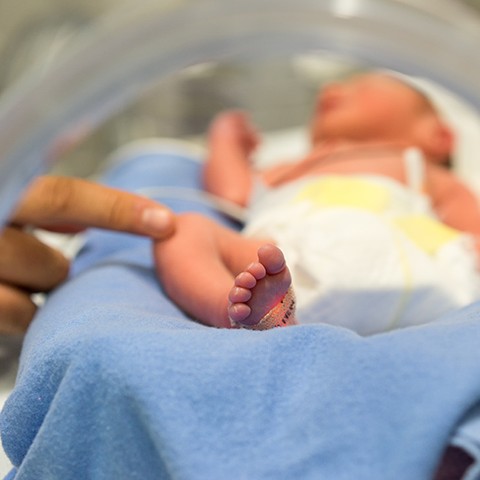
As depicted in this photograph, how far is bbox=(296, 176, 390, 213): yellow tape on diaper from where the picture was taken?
0.93 metres

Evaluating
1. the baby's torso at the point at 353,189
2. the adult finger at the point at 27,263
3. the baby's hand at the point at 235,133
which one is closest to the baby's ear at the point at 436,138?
the baby's torso at the point at 353,189

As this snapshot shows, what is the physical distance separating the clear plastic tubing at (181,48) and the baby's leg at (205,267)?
0.16m

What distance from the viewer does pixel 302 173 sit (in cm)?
110

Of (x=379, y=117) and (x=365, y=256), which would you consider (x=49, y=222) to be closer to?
(x=365, y=256)

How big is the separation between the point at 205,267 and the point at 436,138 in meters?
0.70

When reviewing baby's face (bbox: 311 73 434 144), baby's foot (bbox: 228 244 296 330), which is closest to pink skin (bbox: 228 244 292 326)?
baby's foot (bbox: 228 244 296 330)

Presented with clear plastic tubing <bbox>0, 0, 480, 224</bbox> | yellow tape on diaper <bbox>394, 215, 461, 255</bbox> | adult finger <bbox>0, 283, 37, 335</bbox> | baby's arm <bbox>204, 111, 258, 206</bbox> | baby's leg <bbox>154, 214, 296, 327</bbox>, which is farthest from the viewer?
baby's arm <bbox>204, 111, 258, 206</bbox>

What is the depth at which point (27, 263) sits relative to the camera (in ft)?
2.63

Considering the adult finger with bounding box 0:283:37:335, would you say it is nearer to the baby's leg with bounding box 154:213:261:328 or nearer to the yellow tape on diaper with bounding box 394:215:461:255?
the baby's leg with bounding box 154:213:261:328

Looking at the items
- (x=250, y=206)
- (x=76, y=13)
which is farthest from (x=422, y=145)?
(x=76, y=13)

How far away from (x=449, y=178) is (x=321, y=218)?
0.41 metres

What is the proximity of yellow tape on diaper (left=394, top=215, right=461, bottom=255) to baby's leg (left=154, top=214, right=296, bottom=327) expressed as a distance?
214 millimetres

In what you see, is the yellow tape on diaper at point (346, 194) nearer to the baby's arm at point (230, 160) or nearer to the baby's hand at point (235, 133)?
the baby's arm at point (230, 160)

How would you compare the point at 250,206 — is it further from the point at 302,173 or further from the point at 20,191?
the point at 20,191
